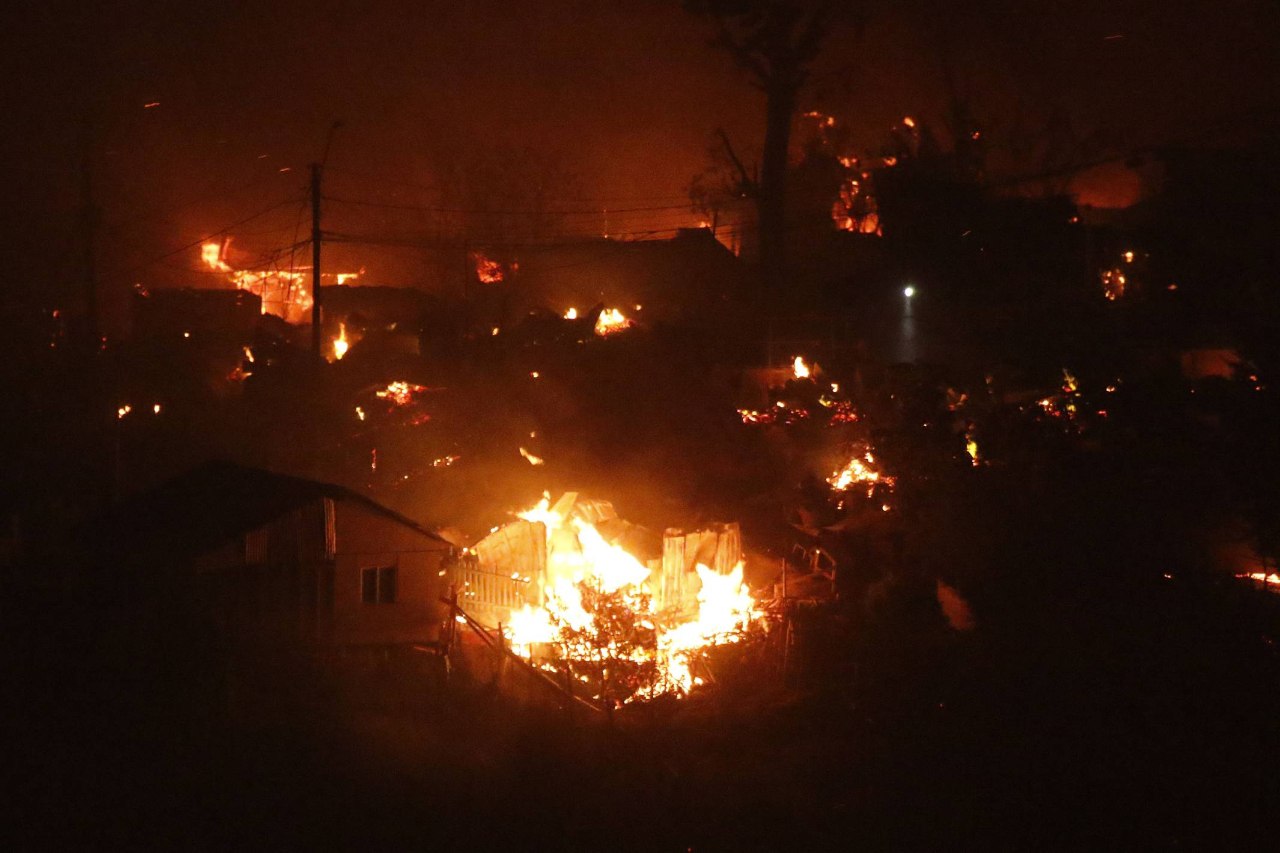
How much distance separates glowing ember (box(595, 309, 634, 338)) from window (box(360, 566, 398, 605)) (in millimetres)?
12322

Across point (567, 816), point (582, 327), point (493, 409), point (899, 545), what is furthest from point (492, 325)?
point (567, 816)

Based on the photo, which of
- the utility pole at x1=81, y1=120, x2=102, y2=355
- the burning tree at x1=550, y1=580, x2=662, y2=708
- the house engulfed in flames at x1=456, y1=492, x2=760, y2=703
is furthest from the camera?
the utility pole at x1=81, y1=120, x2=102, y2=355

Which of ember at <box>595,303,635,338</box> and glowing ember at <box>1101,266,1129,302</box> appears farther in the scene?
Result: ember at <box>595,303,635,338</box>

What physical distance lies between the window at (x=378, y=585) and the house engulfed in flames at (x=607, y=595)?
193 centimetres

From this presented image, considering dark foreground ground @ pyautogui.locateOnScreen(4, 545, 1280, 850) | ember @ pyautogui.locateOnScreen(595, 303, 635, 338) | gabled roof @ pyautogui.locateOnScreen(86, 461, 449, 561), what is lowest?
dark foreground ground @ pyautogui.locateOnScreen(4, 545, 1280, 850)

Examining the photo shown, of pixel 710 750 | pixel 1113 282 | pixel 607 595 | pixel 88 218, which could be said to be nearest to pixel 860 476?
pixel 1113 282

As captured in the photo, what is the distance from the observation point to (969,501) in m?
19.8

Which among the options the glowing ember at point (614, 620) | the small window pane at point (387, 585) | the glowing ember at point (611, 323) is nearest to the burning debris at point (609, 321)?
the glowing ember at point (611, 323)

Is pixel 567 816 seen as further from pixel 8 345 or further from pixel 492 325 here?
pixel 8 345

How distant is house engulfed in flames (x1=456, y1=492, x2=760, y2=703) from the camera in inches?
613

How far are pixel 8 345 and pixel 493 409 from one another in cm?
2168

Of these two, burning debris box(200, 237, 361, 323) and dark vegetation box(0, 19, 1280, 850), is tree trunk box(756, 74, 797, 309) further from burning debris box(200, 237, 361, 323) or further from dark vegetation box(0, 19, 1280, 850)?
burning debris box(200, 237, 361, 323)

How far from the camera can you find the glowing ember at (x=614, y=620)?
15.5m

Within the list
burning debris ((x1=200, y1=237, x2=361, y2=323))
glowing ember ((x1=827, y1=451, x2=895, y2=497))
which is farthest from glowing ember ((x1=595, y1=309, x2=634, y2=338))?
burning debris ((x1=200, y1=237, x2=361, y2=323))
